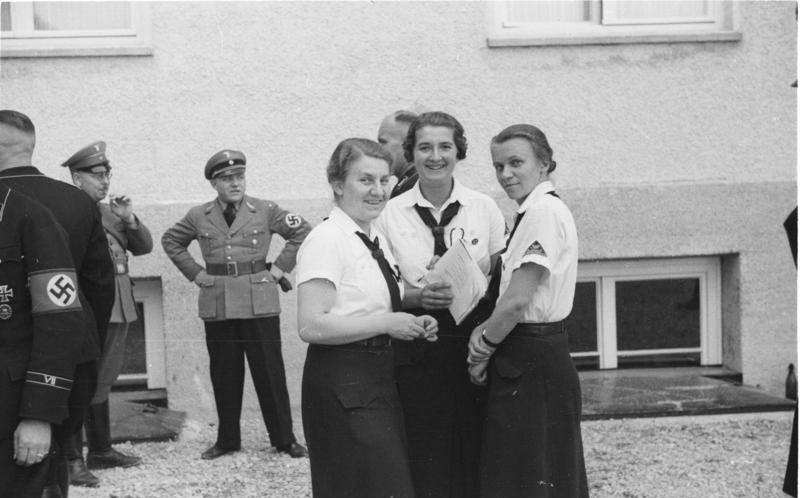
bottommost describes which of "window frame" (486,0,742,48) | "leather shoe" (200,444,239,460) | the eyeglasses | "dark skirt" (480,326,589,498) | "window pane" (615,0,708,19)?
"leather shoe" (200,444,239,460)

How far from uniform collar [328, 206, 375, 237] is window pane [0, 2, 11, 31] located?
15.9 feet

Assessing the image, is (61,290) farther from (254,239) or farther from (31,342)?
(254,239)

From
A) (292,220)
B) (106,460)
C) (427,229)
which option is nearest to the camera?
(427,229)

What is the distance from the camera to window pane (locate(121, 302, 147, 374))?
318 inches

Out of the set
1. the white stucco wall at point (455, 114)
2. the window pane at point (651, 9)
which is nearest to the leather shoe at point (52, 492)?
the white stucco wall at point (455, 114)

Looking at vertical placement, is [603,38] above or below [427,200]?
above

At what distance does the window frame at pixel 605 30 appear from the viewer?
8023mm

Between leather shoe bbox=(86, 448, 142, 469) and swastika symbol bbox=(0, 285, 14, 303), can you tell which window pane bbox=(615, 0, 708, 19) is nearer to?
leather shoe bbox=(86, 448, 142, 469)

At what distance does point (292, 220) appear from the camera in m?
7.10

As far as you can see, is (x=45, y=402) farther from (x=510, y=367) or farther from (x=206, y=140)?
(x=206, y=140)

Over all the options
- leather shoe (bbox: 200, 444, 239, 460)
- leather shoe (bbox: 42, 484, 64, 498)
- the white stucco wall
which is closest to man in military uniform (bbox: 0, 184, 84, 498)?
leather shoe (bbox: 42, 484, 64, 498)

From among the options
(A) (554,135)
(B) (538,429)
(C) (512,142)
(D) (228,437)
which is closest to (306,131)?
(A) (554,135)

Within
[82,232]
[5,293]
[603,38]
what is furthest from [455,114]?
[5,293]

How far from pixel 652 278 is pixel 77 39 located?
15.4 ft
